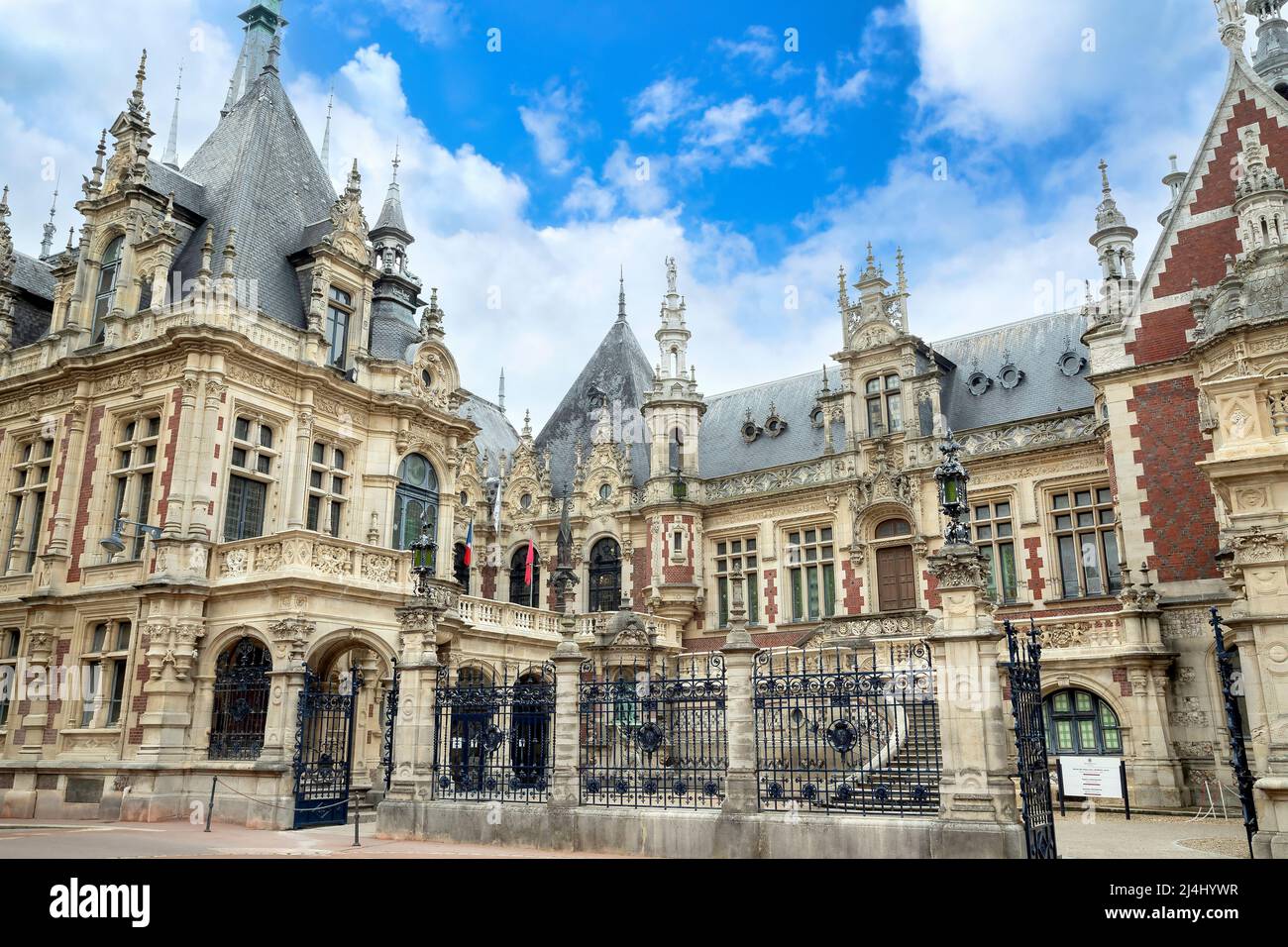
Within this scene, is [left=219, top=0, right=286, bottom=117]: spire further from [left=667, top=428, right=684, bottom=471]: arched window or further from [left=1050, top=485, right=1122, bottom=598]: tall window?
[left=1050, top=485, right=1122, bottom=598]: tall window

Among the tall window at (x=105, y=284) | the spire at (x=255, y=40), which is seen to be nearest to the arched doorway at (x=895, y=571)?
the tall window at (x=105, y=284)

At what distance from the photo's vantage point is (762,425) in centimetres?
3647

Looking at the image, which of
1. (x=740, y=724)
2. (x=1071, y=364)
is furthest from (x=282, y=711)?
(x=1071, y=364)

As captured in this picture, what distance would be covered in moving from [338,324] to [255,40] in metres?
12.5

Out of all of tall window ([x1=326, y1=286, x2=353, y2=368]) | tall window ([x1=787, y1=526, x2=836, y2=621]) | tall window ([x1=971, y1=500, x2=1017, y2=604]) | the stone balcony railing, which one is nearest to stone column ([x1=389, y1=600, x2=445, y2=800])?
the stone balcony railing

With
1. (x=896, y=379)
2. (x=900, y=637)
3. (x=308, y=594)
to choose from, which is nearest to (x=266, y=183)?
(x=308, y=594)

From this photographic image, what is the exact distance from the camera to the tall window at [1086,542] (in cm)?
2589

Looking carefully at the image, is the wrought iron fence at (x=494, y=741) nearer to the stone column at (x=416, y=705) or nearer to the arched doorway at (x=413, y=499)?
the stone column at (x=416, y=705)

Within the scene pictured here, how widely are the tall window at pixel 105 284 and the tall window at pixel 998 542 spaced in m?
24.8
